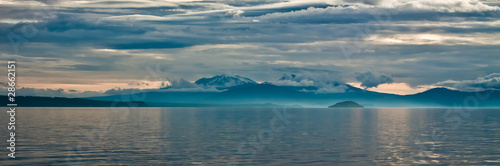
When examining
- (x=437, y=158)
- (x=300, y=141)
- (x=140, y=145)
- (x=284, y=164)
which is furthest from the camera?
(x=300, y=141)

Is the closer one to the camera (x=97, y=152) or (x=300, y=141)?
(x=97, y=152)

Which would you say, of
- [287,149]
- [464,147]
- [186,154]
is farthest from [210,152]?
[464,147]

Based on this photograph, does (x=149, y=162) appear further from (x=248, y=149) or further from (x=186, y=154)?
Answer: (x=248, y=149)

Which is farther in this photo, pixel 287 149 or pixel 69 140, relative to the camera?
pixel 69 140

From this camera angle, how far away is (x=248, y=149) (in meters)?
62.5

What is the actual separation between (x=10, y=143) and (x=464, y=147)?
6313 cm

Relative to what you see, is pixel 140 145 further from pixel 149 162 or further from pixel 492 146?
pixel 492 146

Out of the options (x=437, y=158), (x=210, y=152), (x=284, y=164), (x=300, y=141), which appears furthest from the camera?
(x=300, y=141)

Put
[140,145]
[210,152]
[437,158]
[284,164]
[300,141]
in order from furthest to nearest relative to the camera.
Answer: [300,141] → [140,145] → [210,152] → [437,158] → [284,164]

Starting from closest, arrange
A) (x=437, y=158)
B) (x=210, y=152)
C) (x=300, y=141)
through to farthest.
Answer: (x=437, y=158), (x=210, y=152), (x=300, y=141)

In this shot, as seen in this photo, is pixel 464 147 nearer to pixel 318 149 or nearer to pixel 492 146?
pixel 492 146

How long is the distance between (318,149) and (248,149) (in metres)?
9.03

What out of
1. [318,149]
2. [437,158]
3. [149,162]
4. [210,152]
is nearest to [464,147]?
[437,158]

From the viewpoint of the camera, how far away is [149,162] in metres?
50.2
